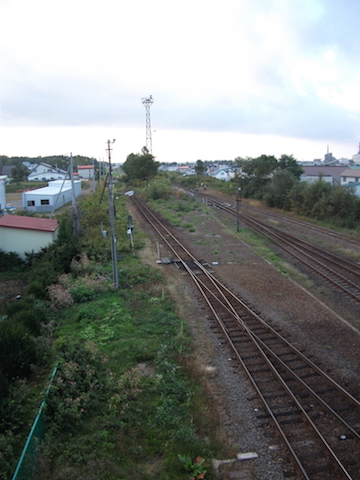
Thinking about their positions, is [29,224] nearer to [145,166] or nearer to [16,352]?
[16,352]

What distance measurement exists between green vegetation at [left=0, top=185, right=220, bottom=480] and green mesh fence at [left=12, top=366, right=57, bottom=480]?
0.13m

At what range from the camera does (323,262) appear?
1784 centimetres

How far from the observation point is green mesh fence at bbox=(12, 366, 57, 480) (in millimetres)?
5080

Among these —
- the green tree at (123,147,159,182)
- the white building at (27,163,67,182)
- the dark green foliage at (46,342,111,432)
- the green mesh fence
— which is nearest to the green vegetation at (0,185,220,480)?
the dark green foliage at (46,342,111,432)

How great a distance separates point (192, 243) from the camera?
2205 cm

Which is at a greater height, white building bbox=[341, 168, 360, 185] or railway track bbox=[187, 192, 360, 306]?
white building bbox=[341, 168, 360, 185]

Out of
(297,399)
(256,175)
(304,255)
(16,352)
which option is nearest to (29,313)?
(16,352)

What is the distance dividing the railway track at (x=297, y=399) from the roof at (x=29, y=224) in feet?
35.5

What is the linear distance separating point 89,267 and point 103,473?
438 inches

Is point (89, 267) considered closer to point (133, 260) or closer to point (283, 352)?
point (133, 260)

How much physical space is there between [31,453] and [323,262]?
15137 mm

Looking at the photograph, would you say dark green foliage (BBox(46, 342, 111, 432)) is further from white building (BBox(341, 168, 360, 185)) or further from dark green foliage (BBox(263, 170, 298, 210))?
white building (BBox(341, 168, 360, 185))

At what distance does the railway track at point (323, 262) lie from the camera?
571 inches

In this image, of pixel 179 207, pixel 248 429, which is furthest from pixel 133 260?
pixel 179 207
